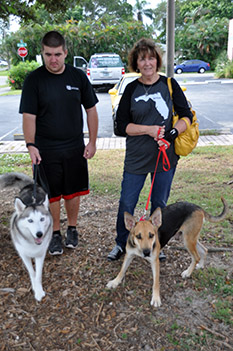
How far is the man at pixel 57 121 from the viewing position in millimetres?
3080

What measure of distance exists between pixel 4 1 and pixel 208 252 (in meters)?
4.01

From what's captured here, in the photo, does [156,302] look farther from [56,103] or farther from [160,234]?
[56,103]

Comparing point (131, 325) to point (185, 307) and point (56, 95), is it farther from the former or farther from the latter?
point (56, 95)

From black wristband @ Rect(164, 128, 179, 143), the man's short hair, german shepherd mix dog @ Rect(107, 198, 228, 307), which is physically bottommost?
german shepherd mix dog @ Rect(107, 198, 228, 307)

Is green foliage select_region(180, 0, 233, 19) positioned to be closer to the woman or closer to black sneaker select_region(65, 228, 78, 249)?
the woman

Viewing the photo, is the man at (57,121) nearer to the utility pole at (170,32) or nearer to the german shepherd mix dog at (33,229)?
the german shepherd mix dog at (33,229)

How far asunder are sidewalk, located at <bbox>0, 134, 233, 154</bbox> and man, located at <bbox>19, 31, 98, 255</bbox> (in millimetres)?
5113

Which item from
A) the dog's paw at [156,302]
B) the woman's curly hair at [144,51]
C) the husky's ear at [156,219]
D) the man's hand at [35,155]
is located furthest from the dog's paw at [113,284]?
the woman's curly hair at [144,51]

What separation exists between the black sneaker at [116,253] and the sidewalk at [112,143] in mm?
5179

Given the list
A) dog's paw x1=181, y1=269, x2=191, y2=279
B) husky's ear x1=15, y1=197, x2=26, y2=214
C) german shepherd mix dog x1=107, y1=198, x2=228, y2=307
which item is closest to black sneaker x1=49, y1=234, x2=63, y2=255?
german shepherd mix dog x1=107, y1=198, x2=228, y2=307

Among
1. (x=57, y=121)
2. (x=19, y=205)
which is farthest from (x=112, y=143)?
(x=19, y=205)

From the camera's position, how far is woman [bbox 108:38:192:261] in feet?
9.93

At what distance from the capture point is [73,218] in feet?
12.8

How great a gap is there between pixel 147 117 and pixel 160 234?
1.16 meters
